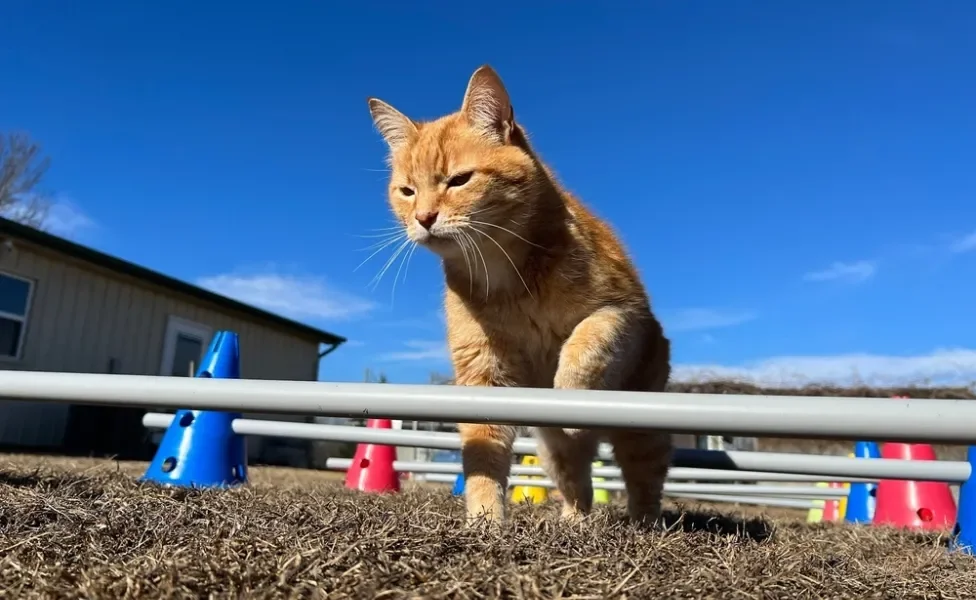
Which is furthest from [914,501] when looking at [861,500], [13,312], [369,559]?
[13,312]

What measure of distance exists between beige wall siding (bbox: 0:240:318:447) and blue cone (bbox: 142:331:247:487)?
228 inches

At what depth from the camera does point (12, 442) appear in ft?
27.5

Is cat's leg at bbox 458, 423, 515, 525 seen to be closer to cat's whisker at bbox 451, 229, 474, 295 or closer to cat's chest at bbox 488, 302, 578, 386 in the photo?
cat's chest at bbox 488, 302, 578, 386

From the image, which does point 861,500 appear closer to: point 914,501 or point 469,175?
point 914,501

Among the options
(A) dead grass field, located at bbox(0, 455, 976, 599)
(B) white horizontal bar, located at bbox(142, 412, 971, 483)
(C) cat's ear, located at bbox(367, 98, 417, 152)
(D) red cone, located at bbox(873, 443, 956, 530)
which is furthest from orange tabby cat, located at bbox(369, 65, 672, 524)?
(D) red cone, located at bbox(873, 443, 956, 530)

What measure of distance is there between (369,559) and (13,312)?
9.15m

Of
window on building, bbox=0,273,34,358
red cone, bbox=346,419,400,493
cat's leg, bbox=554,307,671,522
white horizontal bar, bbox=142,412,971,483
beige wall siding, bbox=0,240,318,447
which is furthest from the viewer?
beige wall siding, bbox=0,240,318,447

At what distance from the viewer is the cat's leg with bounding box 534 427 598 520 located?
2764mm

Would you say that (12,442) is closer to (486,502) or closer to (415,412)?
(486,502)

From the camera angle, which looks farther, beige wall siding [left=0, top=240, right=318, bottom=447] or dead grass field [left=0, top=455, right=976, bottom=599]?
beige wall siding [left=0, top=240, right=318, bottom=447]

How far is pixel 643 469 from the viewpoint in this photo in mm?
2598

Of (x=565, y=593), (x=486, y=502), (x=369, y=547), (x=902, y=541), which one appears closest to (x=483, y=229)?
(x=486, y=502)

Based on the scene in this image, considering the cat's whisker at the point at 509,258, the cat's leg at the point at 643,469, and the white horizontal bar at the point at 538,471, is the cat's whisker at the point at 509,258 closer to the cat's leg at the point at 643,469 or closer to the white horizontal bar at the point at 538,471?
the cat's leg at the point at 643,469

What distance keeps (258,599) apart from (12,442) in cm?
927
